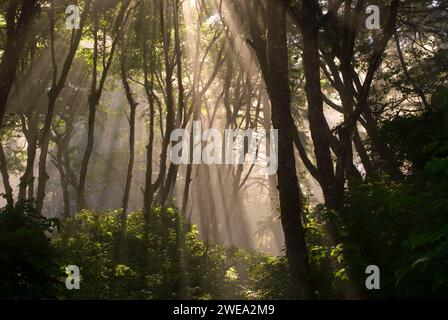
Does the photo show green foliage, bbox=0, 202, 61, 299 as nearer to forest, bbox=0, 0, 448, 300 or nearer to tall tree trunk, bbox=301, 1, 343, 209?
forest, bbox=0, 0, 448, 300

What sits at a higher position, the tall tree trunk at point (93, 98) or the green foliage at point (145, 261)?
the tall tree trunk at point (93, 98)

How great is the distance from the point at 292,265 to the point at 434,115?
15.9 feet

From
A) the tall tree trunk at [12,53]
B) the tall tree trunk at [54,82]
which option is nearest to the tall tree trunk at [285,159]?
the tall tree trunk at [12,53]

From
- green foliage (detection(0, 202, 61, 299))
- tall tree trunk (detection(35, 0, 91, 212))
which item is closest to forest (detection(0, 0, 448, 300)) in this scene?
green foliage (detection(0, 202, 61, 299))

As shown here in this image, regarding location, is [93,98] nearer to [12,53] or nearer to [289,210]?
[12,53]

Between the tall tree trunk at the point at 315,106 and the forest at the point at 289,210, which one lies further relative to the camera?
the tall tree trunk at the point at 315,106

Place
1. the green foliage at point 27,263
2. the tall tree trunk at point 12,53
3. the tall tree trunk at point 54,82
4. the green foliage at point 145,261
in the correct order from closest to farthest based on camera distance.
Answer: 1. the green foliage at point 27,263
2. the green foliage at point 145,261
3. the tall tree trunk at point 12,53
4. the tall tree trunk at point 54,82

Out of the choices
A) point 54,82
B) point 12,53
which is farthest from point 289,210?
point 54,82

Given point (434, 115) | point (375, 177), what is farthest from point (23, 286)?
point (434, 115)

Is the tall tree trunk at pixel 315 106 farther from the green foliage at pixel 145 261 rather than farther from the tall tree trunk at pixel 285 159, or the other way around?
the green foliage at pixel 145 261

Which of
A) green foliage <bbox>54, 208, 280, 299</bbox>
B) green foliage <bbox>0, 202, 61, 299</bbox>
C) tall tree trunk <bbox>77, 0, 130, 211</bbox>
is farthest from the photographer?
tall tree trunk <bbox>77, 0, 130, 211</bbox>

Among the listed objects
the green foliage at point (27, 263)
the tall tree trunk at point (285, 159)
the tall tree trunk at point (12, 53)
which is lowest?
the green foliage at point (27, 263)

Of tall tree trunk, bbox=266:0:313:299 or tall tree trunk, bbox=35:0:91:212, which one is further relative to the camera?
tall tree trunk, bbox=35:0:91:212

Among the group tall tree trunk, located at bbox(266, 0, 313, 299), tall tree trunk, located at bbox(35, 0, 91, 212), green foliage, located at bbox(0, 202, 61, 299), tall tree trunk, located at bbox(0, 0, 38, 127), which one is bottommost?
green foliage, located at bbox(0, 202, 61, 299)
